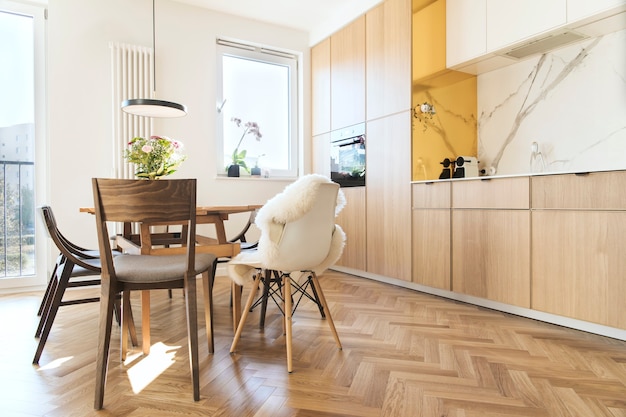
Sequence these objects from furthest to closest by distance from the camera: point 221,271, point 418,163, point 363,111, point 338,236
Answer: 1. point 221,271
2. point 363,111
3. point 418,163
4. point 338,236

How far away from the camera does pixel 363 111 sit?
3.98 metres

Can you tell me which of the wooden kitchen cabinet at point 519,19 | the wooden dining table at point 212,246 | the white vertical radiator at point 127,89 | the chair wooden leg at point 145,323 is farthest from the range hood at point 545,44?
the white vertical radiator at point 127,89

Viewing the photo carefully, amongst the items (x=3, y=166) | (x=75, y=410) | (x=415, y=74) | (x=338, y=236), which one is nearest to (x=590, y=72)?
(x=415, y=74)

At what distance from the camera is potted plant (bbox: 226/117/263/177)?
172 inches

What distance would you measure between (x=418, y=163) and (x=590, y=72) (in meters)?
1.43

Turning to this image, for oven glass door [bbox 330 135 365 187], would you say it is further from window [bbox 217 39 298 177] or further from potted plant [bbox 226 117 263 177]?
potted plant [bbox 226 117 263 177]

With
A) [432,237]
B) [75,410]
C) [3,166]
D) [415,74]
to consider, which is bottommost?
[75,410]

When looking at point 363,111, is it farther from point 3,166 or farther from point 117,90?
point 3,166

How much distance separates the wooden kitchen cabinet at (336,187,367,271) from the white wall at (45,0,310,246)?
1.08 metres

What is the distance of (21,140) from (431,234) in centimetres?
383

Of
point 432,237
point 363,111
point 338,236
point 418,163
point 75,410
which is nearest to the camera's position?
point 75,410

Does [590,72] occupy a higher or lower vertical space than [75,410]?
higher

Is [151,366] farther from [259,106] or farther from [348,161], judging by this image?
[259,106]

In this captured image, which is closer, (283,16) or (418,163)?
(418,163)
